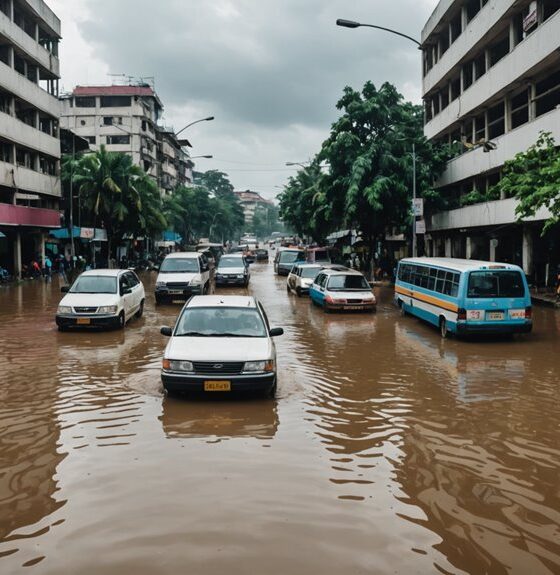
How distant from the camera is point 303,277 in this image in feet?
97.3

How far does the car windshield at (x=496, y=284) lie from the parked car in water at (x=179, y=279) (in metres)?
11.9

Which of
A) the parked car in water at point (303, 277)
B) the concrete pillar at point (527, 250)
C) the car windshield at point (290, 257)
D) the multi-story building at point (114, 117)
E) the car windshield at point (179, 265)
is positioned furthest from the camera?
the multi-story building at point (114, 117)

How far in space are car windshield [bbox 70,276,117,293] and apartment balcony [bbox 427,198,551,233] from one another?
1616 centimetres

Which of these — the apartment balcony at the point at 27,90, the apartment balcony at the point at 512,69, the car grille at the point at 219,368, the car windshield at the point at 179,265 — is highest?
the apartment balcony at the point at 27,90

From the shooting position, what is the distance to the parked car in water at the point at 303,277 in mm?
29250

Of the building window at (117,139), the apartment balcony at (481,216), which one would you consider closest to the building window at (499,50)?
the apartment balcony at (481,216)

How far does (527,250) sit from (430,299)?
13.9 metres

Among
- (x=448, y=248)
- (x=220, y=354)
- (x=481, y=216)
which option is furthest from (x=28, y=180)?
(x=220, y=354)

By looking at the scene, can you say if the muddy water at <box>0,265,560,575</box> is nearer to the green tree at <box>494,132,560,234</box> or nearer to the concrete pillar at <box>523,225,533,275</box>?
the green tree at <box>494,132,560,234</box>

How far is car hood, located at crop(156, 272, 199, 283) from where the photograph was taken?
2445 centimetres

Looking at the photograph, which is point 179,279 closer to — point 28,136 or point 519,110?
point 519,110

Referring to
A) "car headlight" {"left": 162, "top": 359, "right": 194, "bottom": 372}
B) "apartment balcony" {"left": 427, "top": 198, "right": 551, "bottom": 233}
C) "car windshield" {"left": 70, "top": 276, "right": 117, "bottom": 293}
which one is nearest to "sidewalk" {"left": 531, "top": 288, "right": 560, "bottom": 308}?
"apartment balcony" {"left": 427, "top": 198, "right": 551, "bottom": 233}

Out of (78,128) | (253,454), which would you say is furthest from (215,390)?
(78,128)

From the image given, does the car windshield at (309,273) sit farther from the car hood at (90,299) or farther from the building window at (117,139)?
the building window at (117,139)
